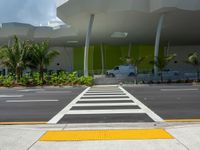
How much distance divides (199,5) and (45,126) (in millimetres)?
28331

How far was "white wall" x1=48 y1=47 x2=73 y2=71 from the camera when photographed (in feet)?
209

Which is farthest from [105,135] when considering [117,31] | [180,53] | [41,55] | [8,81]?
[180,53]

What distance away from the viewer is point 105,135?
7.98 meters

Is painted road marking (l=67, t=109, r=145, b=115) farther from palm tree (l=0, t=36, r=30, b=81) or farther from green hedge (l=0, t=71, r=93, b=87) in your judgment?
palm tree (l=0, t=36, r=30, b=81)

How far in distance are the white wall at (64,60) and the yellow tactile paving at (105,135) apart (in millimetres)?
55455

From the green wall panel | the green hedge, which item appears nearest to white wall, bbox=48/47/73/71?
the green wall panel

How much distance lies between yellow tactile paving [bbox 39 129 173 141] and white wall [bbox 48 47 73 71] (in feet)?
182

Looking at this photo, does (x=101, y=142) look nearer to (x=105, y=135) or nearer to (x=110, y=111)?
(x=105, y=135)

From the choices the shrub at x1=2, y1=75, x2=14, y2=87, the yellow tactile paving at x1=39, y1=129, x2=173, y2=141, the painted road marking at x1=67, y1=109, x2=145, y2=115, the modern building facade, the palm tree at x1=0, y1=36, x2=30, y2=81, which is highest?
the modern building facade

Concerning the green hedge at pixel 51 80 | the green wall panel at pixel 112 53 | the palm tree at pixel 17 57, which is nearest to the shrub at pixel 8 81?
the green hedge at pixel 51 80

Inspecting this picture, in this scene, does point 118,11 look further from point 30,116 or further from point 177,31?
point 30,116

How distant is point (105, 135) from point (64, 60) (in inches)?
2229

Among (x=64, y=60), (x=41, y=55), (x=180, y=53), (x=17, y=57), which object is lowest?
(x=17, y=57)

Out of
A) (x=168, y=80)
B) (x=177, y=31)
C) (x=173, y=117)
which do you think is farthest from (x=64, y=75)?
(x=173, y=117)
